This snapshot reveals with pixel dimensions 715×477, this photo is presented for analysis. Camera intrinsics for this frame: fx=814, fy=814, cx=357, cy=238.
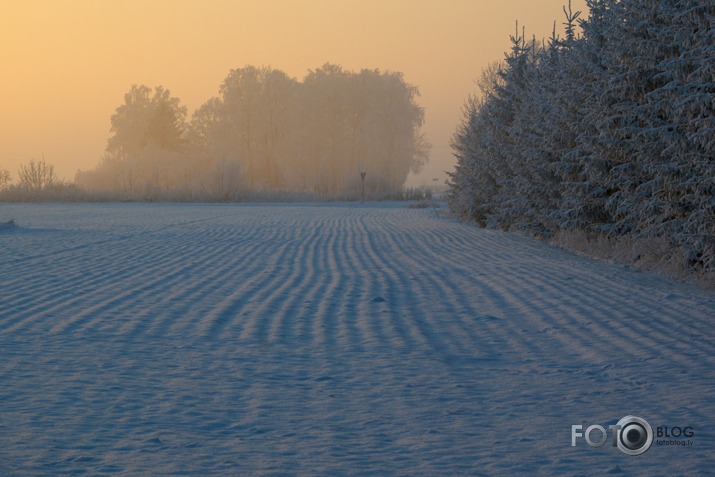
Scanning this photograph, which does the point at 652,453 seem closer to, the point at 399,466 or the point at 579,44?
the point at 399,466

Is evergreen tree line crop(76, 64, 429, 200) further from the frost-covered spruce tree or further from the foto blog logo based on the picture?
the foto blog logo

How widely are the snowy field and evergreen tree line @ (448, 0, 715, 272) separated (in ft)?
3.94

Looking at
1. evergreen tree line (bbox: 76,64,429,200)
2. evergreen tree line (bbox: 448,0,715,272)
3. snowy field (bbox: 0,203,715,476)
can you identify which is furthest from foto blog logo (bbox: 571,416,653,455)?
evergreen tree line (bbox: 76,64,429,200)

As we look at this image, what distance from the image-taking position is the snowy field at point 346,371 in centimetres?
418

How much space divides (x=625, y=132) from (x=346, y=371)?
26.8ft

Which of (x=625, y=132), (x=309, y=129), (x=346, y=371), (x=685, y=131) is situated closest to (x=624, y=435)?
(x=346, y=371)

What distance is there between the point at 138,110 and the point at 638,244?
91.8 m

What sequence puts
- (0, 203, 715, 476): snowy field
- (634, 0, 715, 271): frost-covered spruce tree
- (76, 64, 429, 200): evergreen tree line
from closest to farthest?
(0, 203, 715, 476): snowy field, (634, 0, 715, 271): frost-covered spruce tree, (76, 64, 429, 200): evergreen tree line

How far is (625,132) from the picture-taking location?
41.0ft

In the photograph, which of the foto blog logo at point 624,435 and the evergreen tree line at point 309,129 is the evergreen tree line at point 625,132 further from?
the evergreen tree line at point 309,129

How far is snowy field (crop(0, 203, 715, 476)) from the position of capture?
4184 mm

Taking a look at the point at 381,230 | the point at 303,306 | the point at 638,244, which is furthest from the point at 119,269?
the point at 381,230

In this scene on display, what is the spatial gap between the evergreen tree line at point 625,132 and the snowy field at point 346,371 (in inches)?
47.3

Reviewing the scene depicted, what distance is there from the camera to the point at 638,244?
13.0 meters
